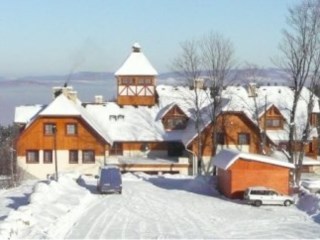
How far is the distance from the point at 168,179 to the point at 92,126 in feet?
34.9

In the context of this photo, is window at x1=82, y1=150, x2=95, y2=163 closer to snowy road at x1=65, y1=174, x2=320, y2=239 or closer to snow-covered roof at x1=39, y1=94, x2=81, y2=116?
snow-covered roof at x1=39, y1=94, x2=81, y2=116

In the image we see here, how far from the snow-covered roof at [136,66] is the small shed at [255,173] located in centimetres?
3008

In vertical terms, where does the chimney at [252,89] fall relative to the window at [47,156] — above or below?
above

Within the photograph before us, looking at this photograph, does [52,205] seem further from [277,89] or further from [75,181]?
[277,89]

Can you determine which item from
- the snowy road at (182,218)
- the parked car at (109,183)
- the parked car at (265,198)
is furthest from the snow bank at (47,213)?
the parked car at (265,198)

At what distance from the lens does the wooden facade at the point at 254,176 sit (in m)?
42.2

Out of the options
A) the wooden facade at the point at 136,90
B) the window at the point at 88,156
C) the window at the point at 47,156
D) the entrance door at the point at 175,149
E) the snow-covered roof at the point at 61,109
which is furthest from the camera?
the wooden facade at the point at 136,90

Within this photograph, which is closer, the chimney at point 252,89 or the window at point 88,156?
the window at point 88,156

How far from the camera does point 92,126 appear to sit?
2355 inches

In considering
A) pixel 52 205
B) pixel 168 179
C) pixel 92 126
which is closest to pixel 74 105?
pixel 92 126

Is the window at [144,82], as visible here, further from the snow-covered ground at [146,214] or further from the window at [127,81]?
the snow-covered ground at [146,214]

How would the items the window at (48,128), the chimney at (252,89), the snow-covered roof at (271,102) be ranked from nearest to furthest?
the window at (48,128) → the snow-covered roof at (271,102) → the chimney at (252,89)

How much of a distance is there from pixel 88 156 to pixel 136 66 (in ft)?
49.2

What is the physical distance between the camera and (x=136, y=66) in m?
72.2
